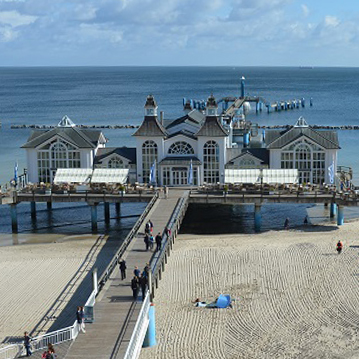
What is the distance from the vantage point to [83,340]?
2066 centimetres

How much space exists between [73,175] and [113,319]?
68.0 ft

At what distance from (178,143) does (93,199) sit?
A: 6568 millimetres

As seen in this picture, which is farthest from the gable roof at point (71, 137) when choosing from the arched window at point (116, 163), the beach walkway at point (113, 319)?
the beach walkway at point (113, 319)

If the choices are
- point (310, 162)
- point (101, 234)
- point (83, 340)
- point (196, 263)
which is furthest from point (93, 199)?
point (83, 340)

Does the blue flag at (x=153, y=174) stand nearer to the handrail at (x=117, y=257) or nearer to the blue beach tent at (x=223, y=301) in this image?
the handrail at (x=117, y=257)

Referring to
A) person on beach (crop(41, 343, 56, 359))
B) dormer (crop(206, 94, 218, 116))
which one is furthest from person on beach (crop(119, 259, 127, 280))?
dormer (crop(206, 94, 218, 116))

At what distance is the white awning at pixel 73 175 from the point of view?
41.6m

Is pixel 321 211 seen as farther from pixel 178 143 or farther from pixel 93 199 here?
pixel 93 199

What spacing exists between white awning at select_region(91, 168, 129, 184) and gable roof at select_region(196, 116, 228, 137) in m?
5.14

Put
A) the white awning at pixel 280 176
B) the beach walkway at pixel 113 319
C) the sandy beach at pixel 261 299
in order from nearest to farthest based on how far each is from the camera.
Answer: the beach walkway at pixel 113 319 < the sandy beach at pixel 261 299 < the white awning at pixel 280 176

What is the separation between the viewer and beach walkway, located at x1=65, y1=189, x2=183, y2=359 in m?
19.9

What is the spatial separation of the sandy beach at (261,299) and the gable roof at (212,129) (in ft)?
26.9

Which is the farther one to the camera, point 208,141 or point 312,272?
point 208,141

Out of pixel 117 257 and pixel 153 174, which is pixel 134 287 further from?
pixel 153 174
